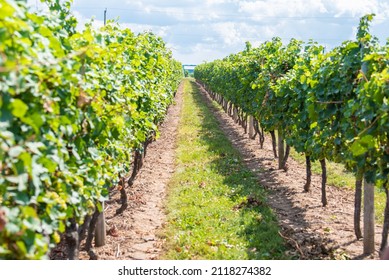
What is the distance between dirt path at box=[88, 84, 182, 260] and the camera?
8586 mm

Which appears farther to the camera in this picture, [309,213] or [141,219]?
[309,213]

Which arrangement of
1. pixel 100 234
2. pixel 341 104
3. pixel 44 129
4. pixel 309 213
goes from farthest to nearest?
pixel 309 213 < pixel 100 234 < pixel 341 104 < pixel 44 129

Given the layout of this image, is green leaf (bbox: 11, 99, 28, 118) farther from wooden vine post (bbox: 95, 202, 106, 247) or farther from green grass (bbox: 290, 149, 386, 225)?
green grass (bbox: 290, 149, 386, 225)

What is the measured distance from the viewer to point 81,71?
5137 millimetres

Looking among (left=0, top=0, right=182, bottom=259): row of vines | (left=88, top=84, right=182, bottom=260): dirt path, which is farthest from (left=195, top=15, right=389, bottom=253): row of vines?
(left=88, top=84, right=182, bottom=260): dirt path

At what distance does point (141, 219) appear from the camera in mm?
10234

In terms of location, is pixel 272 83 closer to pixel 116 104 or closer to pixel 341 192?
pixel 341 192

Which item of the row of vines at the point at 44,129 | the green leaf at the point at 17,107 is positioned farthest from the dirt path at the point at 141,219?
the green leaf at the point at 17,107

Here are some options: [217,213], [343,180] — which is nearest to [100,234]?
[217,213]

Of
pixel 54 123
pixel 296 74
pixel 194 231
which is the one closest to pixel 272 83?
pixel 296 74

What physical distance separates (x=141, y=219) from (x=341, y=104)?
4723 millimetres

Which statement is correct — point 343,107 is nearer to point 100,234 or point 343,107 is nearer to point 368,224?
point 368,224

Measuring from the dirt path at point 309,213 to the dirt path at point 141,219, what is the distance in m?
2.54

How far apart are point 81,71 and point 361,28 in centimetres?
518
